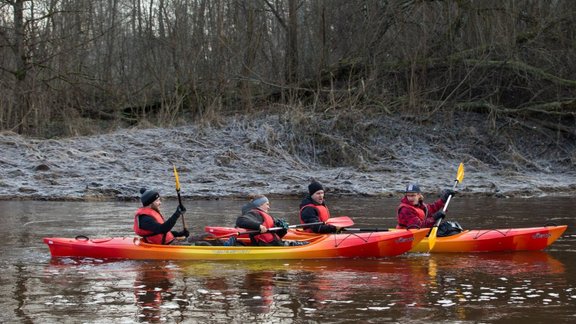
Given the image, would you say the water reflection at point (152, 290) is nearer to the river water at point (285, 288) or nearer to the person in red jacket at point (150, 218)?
the river water at point (285, 288)

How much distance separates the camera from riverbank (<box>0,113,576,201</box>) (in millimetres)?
17547

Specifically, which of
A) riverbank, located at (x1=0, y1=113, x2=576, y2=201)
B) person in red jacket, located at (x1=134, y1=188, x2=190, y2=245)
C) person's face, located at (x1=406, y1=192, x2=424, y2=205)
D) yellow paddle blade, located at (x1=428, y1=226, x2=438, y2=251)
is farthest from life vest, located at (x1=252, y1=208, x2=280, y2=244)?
riverbank, located at (x1=0, y1=113, x2=576, y2=201)

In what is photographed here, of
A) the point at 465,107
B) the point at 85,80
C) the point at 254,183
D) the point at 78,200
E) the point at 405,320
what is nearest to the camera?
the point at 405,320

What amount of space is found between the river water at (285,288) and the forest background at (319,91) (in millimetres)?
8339

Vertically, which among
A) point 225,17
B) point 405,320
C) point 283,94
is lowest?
point 405,320

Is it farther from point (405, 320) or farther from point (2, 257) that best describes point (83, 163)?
point (405, 320)

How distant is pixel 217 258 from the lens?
9961 mm

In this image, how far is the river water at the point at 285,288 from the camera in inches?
269

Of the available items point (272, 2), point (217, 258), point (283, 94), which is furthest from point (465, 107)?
point (217, 258)

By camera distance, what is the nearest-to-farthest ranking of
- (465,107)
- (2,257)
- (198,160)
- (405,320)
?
(405,320)
(2,257)
(198,160)
(465,107)

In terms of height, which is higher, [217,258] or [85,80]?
[85,80]

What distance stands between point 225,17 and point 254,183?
774cm

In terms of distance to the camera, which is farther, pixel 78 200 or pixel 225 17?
pixel 225 17

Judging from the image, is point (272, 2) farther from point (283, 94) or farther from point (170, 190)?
point (170, 190)
